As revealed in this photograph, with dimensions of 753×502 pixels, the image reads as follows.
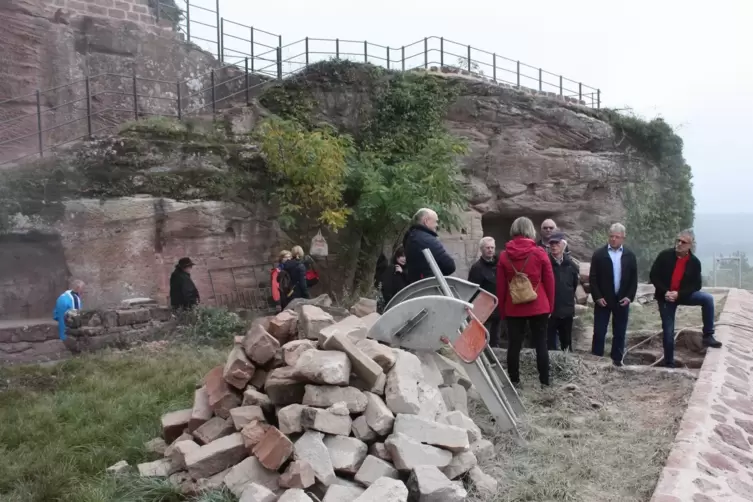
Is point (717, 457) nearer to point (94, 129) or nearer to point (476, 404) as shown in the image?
point (476, 404)

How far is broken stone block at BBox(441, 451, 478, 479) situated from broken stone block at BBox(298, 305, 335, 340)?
140cm

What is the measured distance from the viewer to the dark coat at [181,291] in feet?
30.2

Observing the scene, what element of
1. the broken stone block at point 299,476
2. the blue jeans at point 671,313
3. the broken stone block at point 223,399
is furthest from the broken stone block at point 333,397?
the blue jeans at point 671,313

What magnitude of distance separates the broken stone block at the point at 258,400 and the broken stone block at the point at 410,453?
3.02 feet

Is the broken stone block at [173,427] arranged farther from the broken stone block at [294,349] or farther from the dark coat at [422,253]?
the dark coat at [422,253]

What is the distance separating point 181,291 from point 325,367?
20.1 ft

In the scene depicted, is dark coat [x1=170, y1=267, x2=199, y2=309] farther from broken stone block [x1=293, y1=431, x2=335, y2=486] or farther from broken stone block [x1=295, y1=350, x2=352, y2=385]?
Result: broken stone block [x1=293, y1=431, x2=335, y2=486]

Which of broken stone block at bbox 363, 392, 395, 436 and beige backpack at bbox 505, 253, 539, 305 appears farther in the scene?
beige backpack at bbox 505, 253, 539, 305

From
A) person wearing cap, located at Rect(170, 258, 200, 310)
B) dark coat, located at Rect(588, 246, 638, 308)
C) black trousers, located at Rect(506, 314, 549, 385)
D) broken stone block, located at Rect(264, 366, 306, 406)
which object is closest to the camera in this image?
broken stone block, located at Rect(264, 366, 306, 406)

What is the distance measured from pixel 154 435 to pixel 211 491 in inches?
54.8

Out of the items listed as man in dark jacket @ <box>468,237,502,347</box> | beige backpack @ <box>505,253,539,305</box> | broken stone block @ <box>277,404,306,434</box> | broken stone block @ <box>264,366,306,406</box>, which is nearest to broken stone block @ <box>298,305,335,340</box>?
broken stone block @ <box>264,366,306,406</box>

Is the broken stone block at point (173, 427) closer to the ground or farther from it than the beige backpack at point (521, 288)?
closer to the ground

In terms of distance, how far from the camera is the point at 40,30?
12.5m

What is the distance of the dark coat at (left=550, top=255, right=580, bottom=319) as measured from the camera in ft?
21.2
